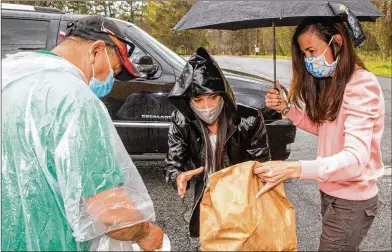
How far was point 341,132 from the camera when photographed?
1716 mm

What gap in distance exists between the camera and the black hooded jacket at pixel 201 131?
202 centimetres

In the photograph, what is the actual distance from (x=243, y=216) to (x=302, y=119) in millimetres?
886

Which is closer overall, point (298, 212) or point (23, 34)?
point (298, 212)

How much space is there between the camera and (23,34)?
14.3 feet

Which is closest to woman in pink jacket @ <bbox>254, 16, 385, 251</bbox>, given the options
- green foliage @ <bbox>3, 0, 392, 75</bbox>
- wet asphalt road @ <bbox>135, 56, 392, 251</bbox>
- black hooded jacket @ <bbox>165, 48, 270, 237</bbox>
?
black hooded jacket @ <bbox>165, 48, 270, 237</bbox>

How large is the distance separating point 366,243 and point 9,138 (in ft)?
9.94

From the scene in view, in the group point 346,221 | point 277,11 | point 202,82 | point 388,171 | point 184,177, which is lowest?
point 388,171

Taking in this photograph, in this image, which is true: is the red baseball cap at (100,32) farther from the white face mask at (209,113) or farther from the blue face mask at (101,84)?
the white face mask at (209,113)

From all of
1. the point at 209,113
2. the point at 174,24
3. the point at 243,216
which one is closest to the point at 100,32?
the point at 209,113

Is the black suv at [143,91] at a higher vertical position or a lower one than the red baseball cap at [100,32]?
lower

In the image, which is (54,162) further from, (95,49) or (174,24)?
(174,24)

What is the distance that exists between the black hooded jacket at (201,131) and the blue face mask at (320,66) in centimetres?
37

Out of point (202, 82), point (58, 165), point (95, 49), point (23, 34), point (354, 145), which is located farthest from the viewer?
point (23, 34)

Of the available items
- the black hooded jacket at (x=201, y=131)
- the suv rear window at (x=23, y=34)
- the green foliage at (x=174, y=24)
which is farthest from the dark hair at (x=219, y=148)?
the suv rear window at (x=23, y=34)
